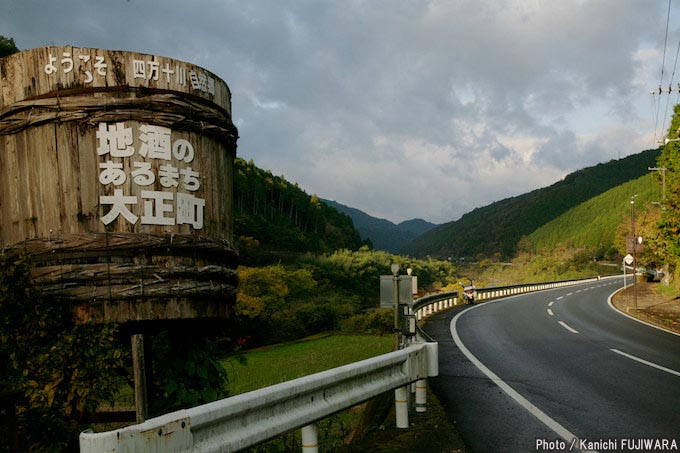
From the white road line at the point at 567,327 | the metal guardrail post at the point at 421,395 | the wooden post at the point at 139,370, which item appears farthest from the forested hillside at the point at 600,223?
the wooden post at the point at 139,370

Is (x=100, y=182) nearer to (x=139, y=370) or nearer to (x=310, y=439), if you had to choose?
(x=139, y=370)

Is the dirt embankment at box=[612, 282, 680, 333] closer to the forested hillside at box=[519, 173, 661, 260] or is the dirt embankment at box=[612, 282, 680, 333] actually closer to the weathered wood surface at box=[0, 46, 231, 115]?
the weathered wood surface at box=[0, 46, 231, 115]

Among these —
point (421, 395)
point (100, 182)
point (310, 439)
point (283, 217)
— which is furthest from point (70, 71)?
point (283, 217)

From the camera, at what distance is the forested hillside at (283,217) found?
12006 cm

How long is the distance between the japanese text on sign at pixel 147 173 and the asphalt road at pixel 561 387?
3.76 meters

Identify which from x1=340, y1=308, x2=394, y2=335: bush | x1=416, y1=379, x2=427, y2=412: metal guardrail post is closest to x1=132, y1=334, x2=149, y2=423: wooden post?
x1=416, y1=379, x2=427, y2=412: metal guardrail post

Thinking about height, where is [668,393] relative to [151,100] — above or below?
below

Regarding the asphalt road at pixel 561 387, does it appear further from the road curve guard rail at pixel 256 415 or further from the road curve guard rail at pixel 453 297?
the road curve guard rail at pixel 453 297

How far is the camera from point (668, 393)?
8.75 meters

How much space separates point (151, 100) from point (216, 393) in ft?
8.80

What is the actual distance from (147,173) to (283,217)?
451 feet

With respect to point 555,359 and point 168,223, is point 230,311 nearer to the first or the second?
point 168,223

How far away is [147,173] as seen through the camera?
189 inches

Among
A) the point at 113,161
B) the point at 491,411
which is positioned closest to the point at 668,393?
the point at 491,411
